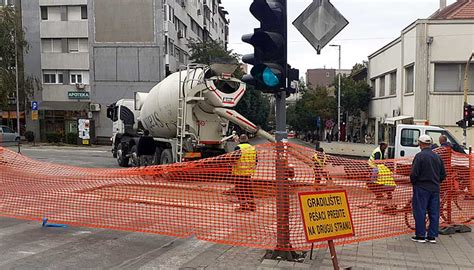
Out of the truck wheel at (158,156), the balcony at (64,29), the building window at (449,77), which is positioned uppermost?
the balcony at (64,29)

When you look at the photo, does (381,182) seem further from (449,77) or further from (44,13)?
(44,13)

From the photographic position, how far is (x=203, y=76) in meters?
13.0

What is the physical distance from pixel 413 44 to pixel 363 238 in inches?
934

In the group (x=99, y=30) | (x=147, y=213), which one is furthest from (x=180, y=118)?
(x=99, y=30)

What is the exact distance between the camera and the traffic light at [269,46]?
19.2 ft

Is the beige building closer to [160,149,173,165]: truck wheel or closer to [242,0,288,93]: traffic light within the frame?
[160,149,173,165]: truck wheel

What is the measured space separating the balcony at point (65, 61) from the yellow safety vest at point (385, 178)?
36.3 m

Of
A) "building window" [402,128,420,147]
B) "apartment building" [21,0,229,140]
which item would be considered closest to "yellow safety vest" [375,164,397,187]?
"building window" [402,128,420,147]

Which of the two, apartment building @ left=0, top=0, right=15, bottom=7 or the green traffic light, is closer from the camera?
the green traffic light

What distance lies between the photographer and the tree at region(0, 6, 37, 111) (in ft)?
123

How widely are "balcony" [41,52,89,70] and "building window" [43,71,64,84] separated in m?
0.47

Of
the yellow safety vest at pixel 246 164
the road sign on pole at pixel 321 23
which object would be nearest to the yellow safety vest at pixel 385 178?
the yellow safety vest at pixel 246 164

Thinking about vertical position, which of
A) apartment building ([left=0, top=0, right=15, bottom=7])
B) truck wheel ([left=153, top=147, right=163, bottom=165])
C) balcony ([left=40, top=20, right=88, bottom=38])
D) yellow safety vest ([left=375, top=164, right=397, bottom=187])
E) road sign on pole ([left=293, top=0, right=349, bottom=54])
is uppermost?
apartment building ([left=0, top=0, right=15, bottom=7])

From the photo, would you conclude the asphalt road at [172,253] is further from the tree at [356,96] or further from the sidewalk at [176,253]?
the tree at [356,96]
